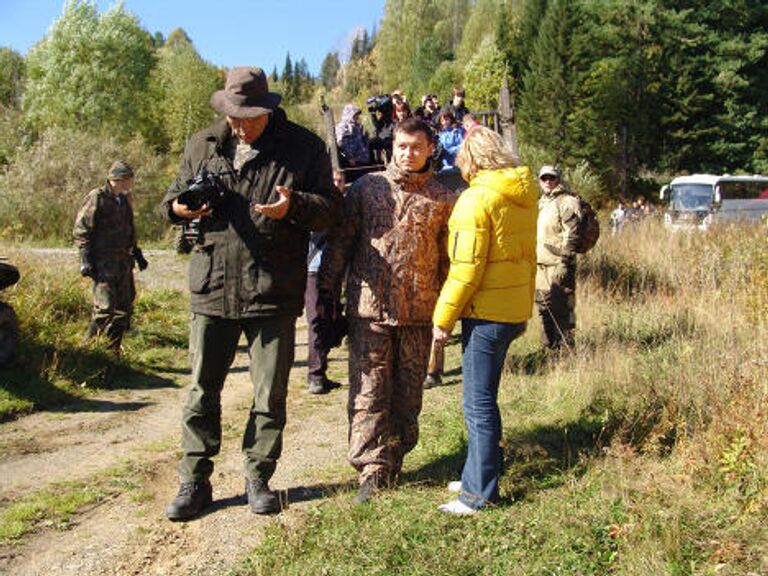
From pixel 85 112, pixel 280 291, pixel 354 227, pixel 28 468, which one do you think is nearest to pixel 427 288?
pixel 354 227

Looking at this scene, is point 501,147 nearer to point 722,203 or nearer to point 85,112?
point 722,203

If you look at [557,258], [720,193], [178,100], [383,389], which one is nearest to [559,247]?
[557,258]

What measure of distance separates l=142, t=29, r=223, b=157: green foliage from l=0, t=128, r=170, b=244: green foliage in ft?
80.3

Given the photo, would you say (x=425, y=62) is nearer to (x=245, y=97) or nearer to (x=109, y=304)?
(x=109, y=304)

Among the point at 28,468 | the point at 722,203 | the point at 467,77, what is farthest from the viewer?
the point at 467,77

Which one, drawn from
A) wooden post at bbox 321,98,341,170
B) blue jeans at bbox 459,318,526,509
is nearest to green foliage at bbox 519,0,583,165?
wooden post at bbox 321,98,341,170

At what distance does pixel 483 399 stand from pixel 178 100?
47.0 m

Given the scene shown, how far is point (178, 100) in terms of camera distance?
4762 centimetres

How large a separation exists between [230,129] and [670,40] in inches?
1684

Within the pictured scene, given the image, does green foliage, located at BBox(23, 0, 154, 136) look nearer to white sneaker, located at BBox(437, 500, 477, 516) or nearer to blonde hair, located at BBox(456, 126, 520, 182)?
blonde hair, located at BBox(456, 126, 520, 182)

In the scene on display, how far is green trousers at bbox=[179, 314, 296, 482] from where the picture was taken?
13.2ft

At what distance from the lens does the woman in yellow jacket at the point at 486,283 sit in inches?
148

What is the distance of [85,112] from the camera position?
134ft

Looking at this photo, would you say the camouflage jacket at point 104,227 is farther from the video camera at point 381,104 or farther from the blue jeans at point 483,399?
the blue jeans at point 483,399
